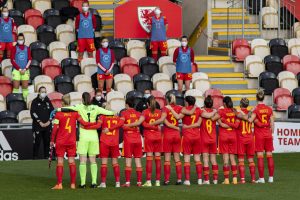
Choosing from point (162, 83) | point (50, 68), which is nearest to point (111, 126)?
point (50, 68)

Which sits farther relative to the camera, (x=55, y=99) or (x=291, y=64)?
Result: (x=291, y=64)

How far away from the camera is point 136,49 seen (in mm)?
38719

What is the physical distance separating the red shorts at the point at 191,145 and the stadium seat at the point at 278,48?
12.5 metres

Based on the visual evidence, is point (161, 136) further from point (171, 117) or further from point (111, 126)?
point (111, 126)

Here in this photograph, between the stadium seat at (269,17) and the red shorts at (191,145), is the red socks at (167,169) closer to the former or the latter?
the red shorts at (191,145)

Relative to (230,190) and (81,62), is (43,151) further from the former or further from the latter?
(230,190)

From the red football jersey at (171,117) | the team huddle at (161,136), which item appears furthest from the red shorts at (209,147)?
the red football jersey at (171,117)

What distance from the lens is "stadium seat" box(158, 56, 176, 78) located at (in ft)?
125

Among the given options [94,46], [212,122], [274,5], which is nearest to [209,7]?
[274,5]

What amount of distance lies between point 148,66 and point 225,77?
2745 mm

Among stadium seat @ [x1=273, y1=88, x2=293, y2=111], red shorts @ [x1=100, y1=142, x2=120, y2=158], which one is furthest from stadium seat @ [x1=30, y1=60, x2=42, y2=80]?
red shorts @ [x1=100, y1=142, x2=120, y2=158]

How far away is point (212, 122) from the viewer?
28.1 m

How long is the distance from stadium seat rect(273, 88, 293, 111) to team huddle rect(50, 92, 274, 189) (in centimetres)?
931

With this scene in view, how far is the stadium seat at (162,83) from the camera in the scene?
3738 cm
